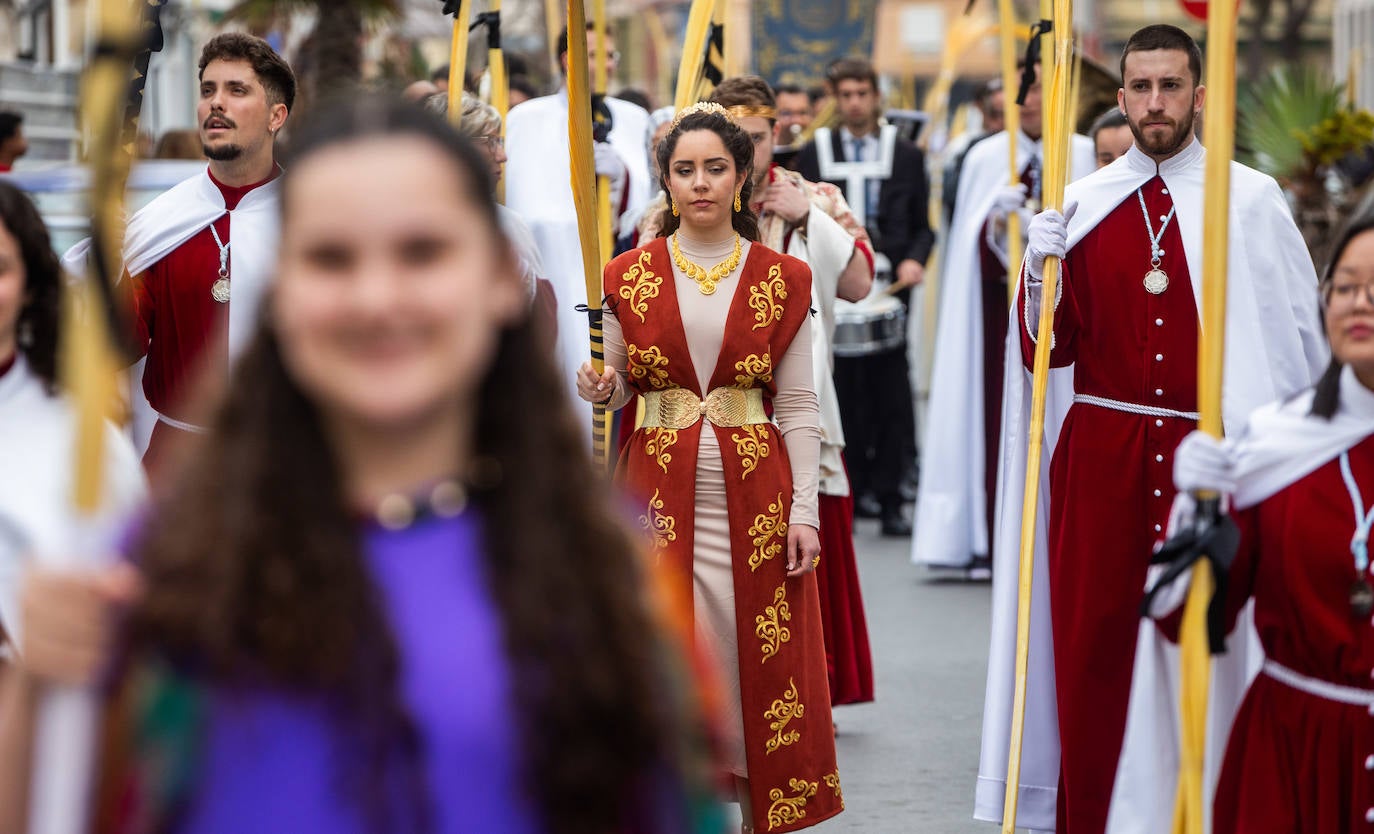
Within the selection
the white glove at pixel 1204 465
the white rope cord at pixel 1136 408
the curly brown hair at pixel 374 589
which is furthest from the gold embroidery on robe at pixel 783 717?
the curly brown hair at pixel 374 589

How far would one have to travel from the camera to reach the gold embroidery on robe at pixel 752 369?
17.1 ft

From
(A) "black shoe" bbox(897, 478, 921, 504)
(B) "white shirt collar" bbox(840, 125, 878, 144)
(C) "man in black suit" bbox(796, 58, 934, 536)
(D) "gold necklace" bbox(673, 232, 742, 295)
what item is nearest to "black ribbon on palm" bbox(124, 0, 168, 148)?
(D) "gold necklace" bbox(673, 232, 742, 295)

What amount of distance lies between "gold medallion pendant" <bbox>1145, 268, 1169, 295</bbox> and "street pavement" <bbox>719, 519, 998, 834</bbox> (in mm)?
1572

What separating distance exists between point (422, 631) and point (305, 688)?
4.5 inches

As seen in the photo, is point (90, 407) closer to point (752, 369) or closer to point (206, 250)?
point (752, 369)

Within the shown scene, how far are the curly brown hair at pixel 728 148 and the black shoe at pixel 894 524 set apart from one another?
6008mm

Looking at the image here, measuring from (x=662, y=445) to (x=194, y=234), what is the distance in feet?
4.28

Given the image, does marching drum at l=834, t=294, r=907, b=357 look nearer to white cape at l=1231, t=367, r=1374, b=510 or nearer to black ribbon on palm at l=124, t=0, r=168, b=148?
black ribbon on palm at l=124, t=0, r=168, b=148

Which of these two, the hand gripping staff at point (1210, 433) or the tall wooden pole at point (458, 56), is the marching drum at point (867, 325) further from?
the hand gripping staff at point (1210, 433)

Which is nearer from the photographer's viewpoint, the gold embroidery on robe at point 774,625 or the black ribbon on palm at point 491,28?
the gold embroidery on robe at point 774,625

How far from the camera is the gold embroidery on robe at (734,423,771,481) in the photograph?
5.25 m

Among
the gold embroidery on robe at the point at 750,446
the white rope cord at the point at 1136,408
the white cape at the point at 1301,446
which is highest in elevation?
the white cape at the point at 1301,446

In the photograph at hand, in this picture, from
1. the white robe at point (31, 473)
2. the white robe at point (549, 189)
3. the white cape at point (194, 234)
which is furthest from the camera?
the white robe at point (549, 189)

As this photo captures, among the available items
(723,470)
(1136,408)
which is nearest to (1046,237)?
(1136,408)
